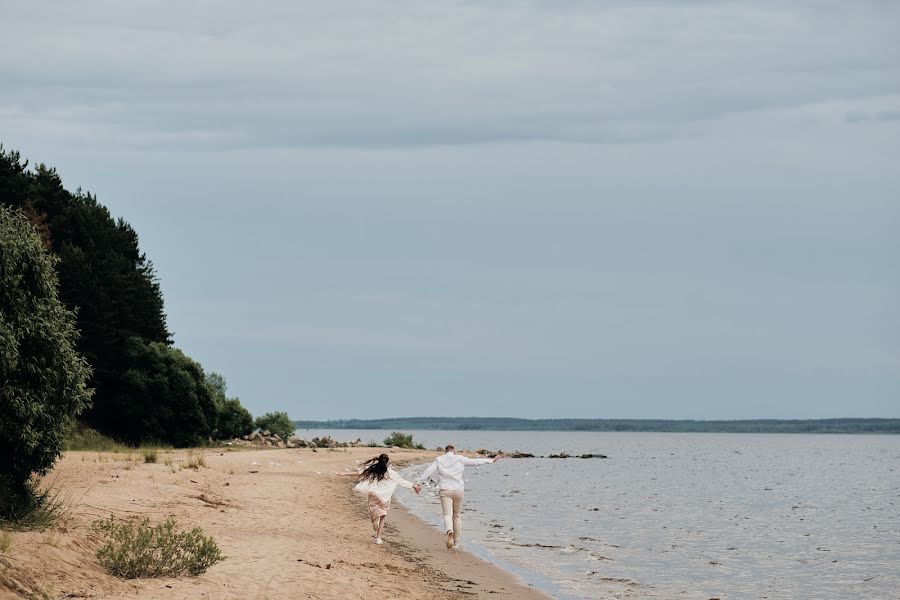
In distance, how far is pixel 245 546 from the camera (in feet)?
63.5

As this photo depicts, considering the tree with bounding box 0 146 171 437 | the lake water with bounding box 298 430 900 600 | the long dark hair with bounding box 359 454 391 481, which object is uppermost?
the tree with bounding box 0 146 171 437

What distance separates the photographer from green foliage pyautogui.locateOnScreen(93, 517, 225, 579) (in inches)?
578

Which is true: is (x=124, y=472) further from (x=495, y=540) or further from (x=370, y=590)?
(x=370, y=590)

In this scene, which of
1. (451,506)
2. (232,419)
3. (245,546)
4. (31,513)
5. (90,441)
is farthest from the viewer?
(232,419)

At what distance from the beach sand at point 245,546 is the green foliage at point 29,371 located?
1169 mm

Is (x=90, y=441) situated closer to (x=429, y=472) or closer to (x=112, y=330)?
(x=112, y=330)

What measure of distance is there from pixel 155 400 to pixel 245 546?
37.6 meters

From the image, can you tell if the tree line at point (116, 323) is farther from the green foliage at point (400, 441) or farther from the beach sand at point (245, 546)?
the green foliage at point (400, 441)

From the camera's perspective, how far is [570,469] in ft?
275

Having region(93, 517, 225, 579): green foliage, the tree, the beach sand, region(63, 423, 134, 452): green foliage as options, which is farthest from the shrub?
region(93, 517, 225, 579): green foliage

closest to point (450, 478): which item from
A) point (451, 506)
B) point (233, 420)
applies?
point (451, 506)

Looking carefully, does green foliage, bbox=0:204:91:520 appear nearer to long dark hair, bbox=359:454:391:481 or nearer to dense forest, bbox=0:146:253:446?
long dark hair, bbox=359:454:391:481

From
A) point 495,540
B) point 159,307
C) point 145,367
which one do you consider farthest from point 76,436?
point 495,540

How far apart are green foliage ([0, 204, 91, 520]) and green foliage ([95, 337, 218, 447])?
36886mm
